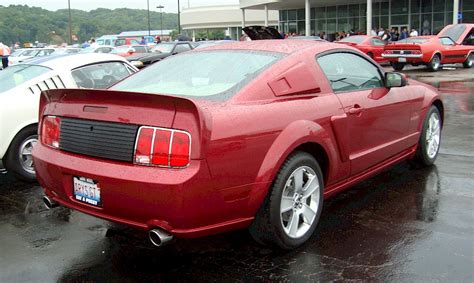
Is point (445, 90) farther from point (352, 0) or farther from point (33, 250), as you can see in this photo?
point (352, 0)

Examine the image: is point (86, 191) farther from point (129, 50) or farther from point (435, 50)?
point (129, 50)

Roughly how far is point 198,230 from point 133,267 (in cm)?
69

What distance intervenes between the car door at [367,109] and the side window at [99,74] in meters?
3.10

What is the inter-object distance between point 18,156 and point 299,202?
11.2ft

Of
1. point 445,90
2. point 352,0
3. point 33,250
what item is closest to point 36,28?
point 352,0

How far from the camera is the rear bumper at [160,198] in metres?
3.02

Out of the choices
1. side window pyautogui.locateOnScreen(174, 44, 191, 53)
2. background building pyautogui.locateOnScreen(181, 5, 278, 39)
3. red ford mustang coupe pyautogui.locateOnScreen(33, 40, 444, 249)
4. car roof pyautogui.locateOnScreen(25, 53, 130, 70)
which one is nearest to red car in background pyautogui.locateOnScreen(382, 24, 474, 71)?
side window pyautogui.locateOnScreen(174, 44, 191, 53)

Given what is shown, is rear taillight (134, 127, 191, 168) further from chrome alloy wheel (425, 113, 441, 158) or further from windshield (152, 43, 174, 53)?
windshield (152, 43, 174, 53)

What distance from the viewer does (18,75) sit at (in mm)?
6215

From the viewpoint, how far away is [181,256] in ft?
12.1

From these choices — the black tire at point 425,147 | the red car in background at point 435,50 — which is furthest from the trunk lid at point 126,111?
the red car in background at point 435,50

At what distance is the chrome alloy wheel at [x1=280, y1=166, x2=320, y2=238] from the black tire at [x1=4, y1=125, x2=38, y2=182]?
3359 millimetres

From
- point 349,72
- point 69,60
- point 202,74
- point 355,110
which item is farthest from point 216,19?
point 202,74

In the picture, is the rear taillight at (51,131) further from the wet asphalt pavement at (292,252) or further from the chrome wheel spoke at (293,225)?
the chrome wheel spoke at (293,225)
